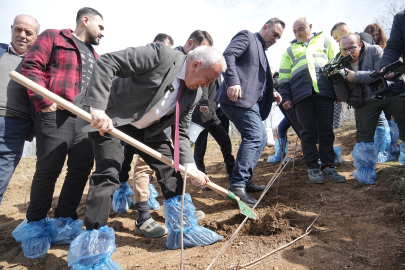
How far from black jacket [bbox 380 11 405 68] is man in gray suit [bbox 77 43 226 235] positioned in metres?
1.87

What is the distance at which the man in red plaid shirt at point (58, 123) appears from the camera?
2209 millimetres

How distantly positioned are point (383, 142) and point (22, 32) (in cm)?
453

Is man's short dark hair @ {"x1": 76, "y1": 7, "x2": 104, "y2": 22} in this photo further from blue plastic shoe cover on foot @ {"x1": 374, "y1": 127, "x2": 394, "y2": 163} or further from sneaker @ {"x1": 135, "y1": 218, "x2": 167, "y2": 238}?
blue plastic shoe cover on foot @ {"x1": 374, "y1": 127, "x2": 394, "y2": 163}

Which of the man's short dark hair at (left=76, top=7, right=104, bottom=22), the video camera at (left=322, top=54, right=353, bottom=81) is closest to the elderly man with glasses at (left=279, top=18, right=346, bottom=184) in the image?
the video camera at (left=322, top=54, right=353, bottom=81)

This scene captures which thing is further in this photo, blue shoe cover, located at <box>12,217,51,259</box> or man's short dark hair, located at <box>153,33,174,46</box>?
man's short dark hair, located at <box>153,33,174,46</box>

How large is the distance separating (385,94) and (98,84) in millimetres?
2866

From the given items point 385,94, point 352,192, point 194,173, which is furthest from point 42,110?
point 385,94

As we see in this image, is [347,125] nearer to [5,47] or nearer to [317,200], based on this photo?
[317,200]

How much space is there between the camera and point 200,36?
3.72m

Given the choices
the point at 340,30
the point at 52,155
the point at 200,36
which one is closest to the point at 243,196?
the point at 52,155

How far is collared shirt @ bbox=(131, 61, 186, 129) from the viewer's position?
200cm

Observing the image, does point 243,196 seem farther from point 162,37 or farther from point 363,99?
point 162,37

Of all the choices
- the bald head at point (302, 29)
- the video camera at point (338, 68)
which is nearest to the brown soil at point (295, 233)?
the video camera at point (338, 68)

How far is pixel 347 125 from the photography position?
7168 millimetres
